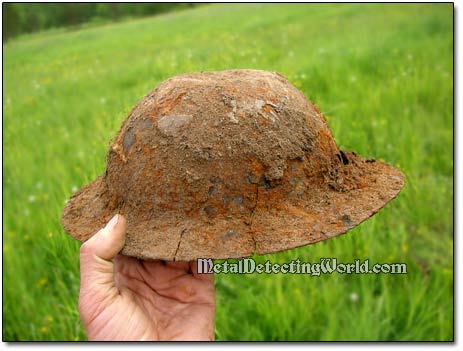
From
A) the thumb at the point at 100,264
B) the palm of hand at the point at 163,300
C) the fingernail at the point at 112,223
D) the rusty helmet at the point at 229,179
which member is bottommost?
the palm of hand at the point at 163,300

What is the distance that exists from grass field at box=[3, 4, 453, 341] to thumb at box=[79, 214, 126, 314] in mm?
717

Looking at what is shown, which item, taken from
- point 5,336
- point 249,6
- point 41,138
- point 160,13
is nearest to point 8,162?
point 41,138

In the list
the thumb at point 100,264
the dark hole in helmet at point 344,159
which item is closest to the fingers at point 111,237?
the thumb at point 100,264

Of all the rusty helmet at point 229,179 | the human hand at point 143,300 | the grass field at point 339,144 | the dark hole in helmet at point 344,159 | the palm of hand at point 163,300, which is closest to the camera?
the rusty helmet at point 229,179

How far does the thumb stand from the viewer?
134 cm

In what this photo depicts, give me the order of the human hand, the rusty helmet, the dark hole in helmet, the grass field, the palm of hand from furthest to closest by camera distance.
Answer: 1. the grass field
2. the palm of hand
3. the human hand
4. the dark hole in helmet
5. the rusty helmet

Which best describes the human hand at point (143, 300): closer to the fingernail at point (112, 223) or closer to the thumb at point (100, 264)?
the thumb at point (100, 264)

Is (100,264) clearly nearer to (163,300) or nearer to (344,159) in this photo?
(163,300)

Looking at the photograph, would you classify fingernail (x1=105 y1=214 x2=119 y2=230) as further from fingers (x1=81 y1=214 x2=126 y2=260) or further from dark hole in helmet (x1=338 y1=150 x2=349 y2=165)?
dark hole in helmet (x1=338 y1=150 x2=349 y2=165)

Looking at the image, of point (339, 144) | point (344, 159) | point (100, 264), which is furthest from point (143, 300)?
point (339, 144)

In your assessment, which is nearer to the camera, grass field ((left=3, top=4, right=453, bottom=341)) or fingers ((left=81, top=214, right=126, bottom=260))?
fingers ((left=81, top=214, right=126, bottom=260))

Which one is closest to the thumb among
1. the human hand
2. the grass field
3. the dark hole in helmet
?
the human hand

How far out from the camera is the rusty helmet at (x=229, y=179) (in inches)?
49.1

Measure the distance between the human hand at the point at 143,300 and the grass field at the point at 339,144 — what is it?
461 mm
